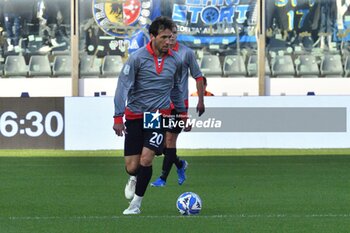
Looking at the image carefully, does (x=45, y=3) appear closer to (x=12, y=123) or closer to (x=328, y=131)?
(x=12, y=123)

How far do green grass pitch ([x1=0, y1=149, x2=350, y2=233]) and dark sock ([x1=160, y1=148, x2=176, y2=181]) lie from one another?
0.18 m

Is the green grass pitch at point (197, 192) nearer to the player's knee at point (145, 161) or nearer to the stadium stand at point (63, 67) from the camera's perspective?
the player's knee at point (145, 161)

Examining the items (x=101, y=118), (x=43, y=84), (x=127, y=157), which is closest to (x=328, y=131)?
(x=101, y=118)

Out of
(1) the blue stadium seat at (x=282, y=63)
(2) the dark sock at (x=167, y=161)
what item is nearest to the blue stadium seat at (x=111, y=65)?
(1) the blue stadium seat at (x=282, y=63)

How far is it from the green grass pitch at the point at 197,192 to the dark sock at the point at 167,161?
0.18 meters

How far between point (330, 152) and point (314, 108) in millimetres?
1222

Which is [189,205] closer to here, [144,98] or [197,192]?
[144,98]

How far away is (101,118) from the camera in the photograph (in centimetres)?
2744

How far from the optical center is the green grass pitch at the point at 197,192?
479 inches

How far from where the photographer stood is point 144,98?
13.7m

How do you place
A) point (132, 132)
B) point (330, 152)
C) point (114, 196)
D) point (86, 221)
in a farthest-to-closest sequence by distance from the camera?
point (330, 152), point (114, 196), point (132, 132), point (86, 221)

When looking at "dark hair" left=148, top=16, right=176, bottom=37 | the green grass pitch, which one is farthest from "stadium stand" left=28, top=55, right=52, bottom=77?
"dark hair" left=148, top=16, right=176, bottom=37

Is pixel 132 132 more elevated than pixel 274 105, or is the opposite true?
pixel 132 132

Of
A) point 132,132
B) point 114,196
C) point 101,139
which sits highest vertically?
point 132,132
